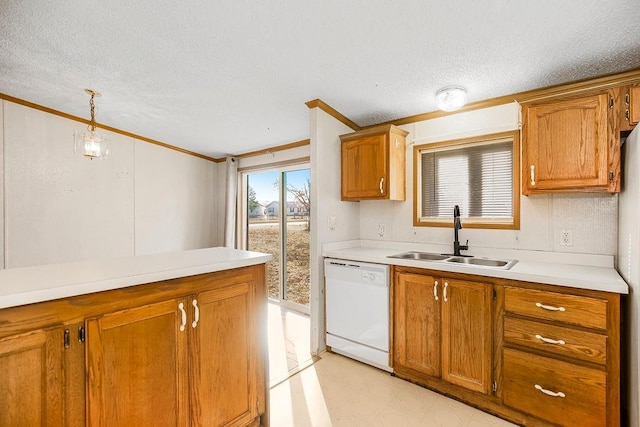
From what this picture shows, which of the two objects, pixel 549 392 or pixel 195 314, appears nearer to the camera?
pixel 195 314

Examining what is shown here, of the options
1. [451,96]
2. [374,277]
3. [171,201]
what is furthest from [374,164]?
[171,201]

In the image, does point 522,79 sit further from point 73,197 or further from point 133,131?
point 73,197

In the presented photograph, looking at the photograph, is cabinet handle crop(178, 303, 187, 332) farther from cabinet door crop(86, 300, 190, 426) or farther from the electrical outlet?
the electrical outlet

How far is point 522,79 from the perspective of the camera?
2.13 meters

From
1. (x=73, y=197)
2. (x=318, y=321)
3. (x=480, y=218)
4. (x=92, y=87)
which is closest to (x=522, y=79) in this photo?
(x=480, y=218)

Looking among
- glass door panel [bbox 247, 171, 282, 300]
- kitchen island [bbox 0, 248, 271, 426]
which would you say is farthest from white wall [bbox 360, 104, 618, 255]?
kitchen island [bbox 0, 248, 271, 426]

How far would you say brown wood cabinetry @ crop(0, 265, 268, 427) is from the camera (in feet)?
3.15

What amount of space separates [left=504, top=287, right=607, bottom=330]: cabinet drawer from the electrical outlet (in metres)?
0.73

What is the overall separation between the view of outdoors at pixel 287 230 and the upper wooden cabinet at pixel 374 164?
1140 millimetres

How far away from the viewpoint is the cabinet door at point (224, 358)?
4.63ft

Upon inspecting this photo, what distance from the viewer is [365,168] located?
2814 millimetres

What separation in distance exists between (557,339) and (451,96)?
1.84 meters

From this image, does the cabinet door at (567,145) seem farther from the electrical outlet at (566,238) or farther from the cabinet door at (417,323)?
the cabinet door at (417,323)

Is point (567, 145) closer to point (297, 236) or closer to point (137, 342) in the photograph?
point (137, 342)
